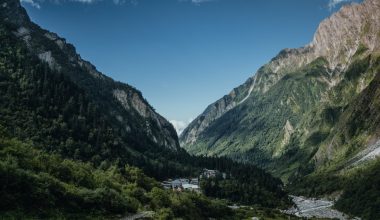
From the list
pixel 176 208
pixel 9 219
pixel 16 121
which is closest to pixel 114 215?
pixel 9 219

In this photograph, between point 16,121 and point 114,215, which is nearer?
point 114,215

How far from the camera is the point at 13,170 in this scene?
80688 millimetres

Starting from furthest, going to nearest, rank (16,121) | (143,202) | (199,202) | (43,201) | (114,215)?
(16,121), (199,202), (143,202), (114,215), (43,201)

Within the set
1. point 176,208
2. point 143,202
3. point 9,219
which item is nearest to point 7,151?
point 9,219

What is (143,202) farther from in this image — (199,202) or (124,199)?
(199,202)

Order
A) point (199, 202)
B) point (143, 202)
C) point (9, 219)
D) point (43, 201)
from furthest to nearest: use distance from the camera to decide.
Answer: point (199, 202)
point (143, 202)
point (43, 201)
point (9, 219)

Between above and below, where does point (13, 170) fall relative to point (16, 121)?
below

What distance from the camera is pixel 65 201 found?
87562 millimetres

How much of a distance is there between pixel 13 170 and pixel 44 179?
9223 millimetres

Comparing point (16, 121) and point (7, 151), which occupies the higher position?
point (16, 121)

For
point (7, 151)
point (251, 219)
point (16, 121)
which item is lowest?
point (251, 219)

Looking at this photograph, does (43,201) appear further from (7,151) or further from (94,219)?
(7,151)

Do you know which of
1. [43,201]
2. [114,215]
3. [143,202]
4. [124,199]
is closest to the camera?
[43,201]

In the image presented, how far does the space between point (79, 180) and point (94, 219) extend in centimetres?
3134
